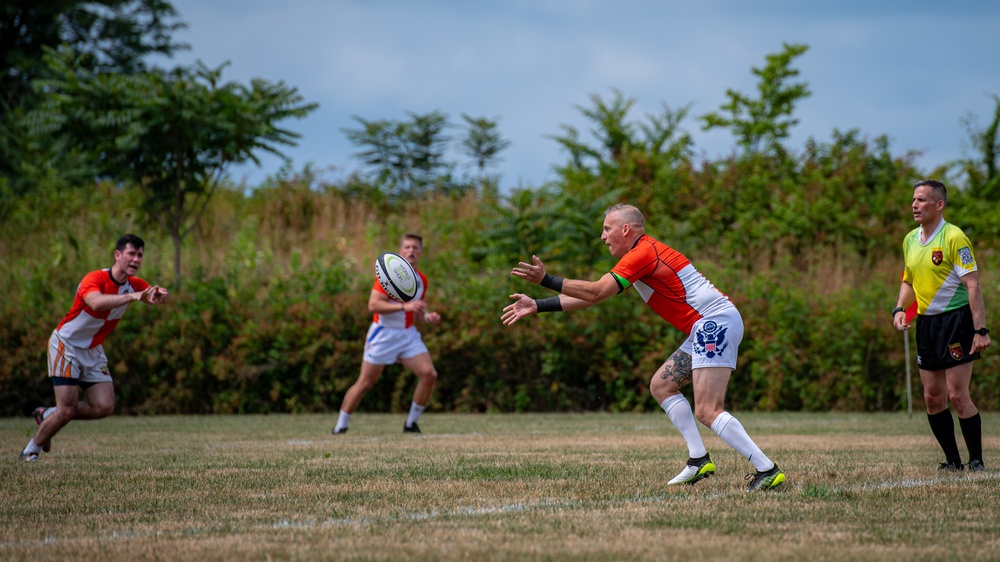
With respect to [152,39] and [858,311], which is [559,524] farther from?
[152,39]

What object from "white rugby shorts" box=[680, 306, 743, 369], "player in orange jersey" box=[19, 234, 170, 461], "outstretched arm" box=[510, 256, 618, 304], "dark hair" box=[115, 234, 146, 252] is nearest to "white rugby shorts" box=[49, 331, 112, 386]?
"player in orange jersey" box=[19, 234, 170, 461]

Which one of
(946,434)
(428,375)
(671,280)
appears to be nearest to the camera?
(671,280)

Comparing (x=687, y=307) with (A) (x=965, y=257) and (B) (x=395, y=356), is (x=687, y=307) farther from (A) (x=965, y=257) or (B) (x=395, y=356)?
(B) (x=395, y=356)

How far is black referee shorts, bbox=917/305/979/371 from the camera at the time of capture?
756 centimetres

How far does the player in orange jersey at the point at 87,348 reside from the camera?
29.2 feet

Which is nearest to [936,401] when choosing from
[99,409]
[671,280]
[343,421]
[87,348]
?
[671,280]

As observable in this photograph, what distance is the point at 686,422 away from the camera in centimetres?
702

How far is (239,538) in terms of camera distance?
4789mm

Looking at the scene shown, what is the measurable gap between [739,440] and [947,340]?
229 cm

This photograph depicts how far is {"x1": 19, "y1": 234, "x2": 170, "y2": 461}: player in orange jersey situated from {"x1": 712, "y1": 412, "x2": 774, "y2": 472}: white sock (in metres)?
5.30

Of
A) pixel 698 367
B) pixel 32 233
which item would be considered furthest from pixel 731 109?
pixel 698 367

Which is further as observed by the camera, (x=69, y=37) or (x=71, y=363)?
(x=69, y=37)

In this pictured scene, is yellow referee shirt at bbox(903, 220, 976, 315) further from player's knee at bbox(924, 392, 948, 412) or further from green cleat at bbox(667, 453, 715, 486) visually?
green cleat at bbox(667, 453, 715, 486)

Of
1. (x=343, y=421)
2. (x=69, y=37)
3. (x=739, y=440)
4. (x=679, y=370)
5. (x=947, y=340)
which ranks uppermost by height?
(x=69, y=37)
